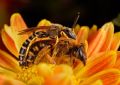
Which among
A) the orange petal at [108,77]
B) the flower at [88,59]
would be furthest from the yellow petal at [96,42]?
the orange petal at [108,77]

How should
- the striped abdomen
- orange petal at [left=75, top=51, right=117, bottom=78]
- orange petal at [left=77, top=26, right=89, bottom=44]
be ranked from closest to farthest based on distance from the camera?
the striped abdomen
orange petal at [left=75, top=51, right=117, bottom=78]
orange petal at [left=77, top=26, right=89, bottom=44]

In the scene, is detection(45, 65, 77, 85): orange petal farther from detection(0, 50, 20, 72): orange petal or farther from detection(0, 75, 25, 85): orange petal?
detection(0, 50, 20, 72): orange petal

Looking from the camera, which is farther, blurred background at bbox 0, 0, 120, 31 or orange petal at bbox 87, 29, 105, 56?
blurred background at bbox 0, 0, 120, 31

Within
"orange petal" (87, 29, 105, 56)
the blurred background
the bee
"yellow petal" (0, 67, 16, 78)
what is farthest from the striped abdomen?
the blurred background

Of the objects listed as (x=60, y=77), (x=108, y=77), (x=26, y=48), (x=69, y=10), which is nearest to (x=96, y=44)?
(x=108, y=77)

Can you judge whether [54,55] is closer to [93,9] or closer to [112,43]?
[112,43]

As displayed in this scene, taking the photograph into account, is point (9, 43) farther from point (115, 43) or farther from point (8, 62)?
point (115, 43)
